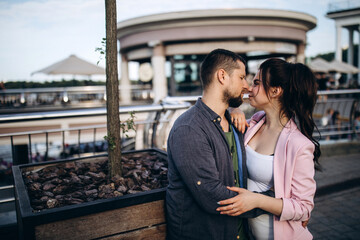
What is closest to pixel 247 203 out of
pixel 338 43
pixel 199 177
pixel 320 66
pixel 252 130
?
pixel 199 177

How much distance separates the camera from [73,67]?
16.6 meters

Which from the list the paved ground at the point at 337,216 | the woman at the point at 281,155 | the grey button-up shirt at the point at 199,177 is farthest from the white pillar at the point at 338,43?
the grey button-up shirt at the point at 199,177

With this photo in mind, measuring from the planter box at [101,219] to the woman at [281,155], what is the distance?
0.57 meters

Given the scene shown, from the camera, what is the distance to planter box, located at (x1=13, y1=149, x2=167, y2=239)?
5.27 feet

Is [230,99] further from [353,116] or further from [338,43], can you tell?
[338,43]

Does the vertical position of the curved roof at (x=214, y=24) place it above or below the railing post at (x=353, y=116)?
above

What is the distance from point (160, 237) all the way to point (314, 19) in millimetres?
23695

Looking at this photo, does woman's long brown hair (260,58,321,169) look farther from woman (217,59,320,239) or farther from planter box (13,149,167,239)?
planter box (13,149,167,239)

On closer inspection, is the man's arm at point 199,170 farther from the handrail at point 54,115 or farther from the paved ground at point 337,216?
the paved ground at point 337,216

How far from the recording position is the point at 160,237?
2023 mm

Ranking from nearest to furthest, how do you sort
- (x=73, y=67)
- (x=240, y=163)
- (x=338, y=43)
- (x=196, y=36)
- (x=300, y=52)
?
(x=240, y=163)
(x=73, y=67)
(x=196, y=36)
(x=300, y=52)
(x=338, y=43)

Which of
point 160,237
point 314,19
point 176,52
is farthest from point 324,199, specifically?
point 314,19

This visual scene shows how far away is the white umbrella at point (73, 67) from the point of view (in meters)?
16.4

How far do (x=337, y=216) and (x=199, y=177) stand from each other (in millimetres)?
3294
